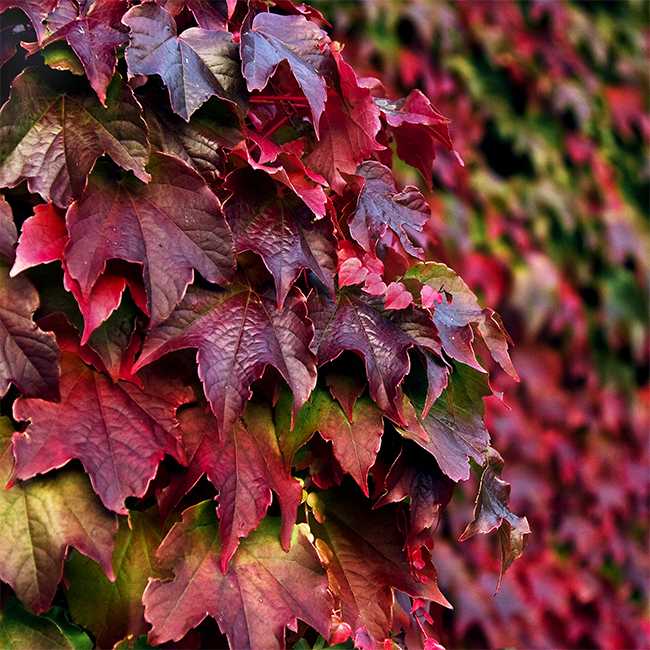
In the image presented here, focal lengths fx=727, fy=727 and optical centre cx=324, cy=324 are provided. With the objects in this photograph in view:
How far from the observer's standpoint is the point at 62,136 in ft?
2.23

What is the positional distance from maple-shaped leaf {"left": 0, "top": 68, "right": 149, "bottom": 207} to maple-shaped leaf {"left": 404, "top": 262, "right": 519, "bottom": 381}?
346 millimetres

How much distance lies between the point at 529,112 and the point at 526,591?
60.9 inches

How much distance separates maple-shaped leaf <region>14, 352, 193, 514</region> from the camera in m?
0.64

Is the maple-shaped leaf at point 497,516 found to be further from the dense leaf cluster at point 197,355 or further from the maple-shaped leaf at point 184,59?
the maple-shaped leaf at point 184,59

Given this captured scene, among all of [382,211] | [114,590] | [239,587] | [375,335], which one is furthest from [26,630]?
[382,211]

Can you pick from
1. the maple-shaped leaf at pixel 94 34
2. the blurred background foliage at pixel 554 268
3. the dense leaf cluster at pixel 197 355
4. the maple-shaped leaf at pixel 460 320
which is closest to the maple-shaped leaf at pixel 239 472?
the dense leaf cluster at pixel 197 355

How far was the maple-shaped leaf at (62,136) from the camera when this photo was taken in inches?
26.1

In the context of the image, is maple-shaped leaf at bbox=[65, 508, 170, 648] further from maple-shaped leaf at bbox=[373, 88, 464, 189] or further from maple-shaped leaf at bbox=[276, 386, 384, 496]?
maple-shaped leaf at bbox=[373, 88, 464, 189]

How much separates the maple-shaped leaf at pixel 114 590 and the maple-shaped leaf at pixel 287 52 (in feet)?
1.46

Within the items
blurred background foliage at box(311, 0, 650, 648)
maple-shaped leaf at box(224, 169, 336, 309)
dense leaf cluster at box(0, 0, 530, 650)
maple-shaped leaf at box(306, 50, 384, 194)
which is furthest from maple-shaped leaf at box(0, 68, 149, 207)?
blurred background foliage at box(311, 0, 650, 648)

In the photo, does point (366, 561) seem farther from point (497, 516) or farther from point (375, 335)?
point (375, 335)

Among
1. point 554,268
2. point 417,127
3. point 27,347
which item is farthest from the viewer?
point 554,268

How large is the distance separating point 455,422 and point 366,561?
0.18 metres

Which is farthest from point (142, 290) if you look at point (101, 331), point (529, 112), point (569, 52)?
point (569, 52)
